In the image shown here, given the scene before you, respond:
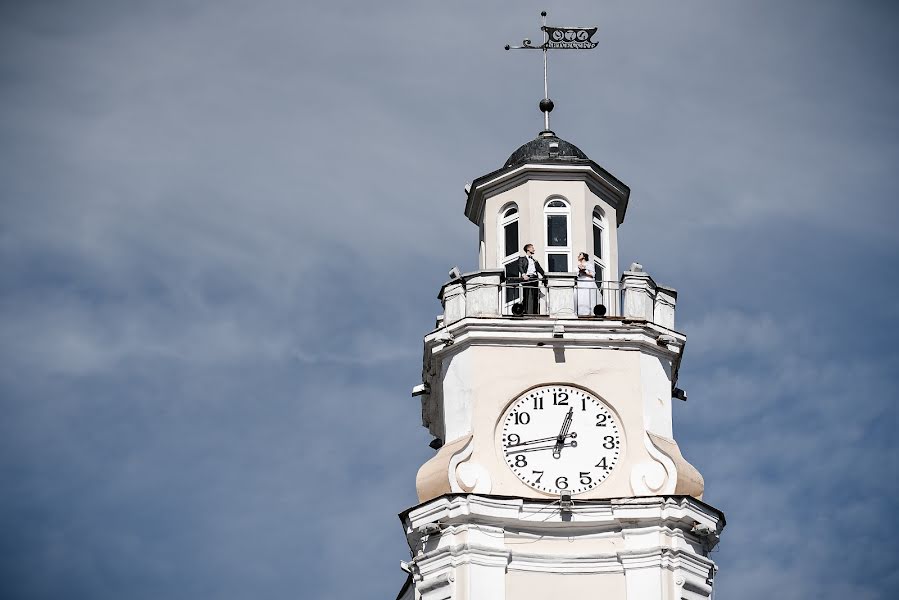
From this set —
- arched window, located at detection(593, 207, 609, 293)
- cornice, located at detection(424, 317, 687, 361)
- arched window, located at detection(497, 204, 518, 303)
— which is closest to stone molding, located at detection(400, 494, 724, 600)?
cornice, located at detection(424, 317, 687, 361)

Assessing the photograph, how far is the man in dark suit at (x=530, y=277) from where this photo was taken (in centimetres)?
5453

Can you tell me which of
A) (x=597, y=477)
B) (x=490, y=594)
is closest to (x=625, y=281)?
(x=597, y=477)

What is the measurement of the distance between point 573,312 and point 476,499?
5.12 meters

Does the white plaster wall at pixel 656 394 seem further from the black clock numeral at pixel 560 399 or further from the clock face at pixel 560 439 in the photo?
the black clock numeral at pixel 560 399

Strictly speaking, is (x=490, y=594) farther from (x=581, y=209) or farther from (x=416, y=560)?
(x=581, y=209)

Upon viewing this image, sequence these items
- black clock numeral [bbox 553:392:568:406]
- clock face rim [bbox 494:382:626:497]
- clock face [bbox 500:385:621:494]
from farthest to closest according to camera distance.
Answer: black clock numeral [bbox 553:392:568:406]
clock face [bbox 500:385:621:494]
clock face rim [bbox 494:382:626:497]

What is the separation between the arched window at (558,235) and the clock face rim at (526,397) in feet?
11.9

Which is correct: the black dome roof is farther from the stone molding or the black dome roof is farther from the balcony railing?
the stone molding

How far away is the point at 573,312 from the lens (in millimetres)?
54219

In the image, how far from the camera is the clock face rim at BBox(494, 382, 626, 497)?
52.4 metres

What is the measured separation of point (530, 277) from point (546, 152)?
4100mm

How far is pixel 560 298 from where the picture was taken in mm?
54406

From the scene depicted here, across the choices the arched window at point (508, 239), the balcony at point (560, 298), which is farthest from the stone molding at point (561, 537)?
the arched window at point (508, 239)

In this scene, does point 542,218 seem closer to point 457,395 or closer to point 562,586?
point 457,395
